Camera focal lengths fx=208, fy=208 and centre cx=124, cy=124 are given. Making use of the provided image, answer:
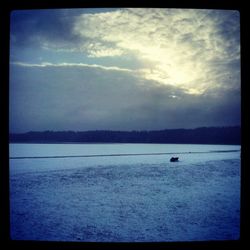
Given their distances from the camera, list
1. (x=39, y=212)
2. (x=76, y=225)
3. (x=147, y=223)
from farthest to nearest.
Answer: 1. (x=39, y=212)
2. (x=147, y=223)
3. (x=76, y=225)

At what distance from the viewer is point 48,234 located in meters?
3.88

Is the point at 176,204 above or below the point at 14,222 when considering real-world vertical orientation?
below

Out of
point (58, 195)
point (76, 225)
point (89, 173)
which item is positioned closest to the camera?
point (76, 225)

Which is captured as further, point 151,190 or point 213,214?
point 151,190

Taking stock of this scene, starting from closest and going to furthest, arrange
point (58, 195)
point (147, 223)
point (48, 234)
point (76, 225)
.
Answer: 1. point (48, 234)
2. point (76, 225)
3. point (147, 223)
4. point (58, 195)

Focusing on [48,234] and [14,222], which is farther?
[14,222]

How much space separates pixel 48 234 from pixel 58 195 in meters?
3.98
